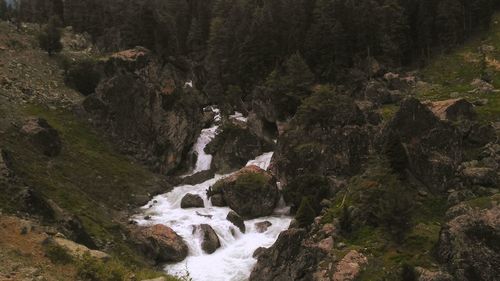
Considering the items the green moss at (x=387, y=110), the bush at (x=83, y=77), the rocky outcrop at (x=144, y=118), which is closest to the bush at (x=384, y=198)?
the green moss at (x=387, y=110)

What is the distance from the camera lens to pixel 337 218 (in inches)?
1720

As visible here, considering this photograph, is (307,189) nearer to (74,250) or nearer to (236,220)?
(236,220)

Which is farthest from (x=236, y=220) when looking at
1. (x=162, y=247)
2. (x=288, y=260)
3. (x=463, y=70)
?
(x=463, y=70)

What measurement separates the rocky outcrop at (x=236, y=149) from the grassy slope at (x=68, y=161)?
8.58 m

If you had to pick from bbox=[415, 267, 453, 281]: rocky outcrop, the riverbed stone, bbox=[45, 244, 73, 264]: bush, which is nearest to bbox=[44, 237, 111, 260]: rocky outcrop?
bbox=[45, 244, 73, 264]: bush

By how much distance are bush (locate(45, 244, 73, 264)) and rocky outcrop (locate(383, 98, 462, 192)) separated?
31.2 meters

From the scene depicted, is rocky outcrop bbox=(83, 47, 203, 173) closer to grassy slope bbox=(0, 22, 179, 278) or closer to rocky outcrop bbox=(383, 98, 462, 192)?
grassy slope bbox=(0, 22, 179, 278)

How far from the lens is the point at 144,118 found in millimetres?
71250

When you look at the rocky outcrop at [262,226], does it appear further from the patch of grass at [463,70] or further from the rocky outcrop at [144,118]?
the patch of grass at [463,70]

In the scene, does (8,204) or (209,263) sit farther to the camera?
(209,263)

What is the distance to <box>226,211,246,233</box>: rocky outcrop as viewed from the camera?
51.3 metres

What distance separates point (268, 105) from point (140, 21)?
34.2 meters

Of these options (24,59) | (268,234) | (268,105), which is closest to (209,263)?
(268,234)

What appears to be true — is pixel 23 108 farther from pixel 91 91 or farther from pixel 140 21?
pixel 140 21
